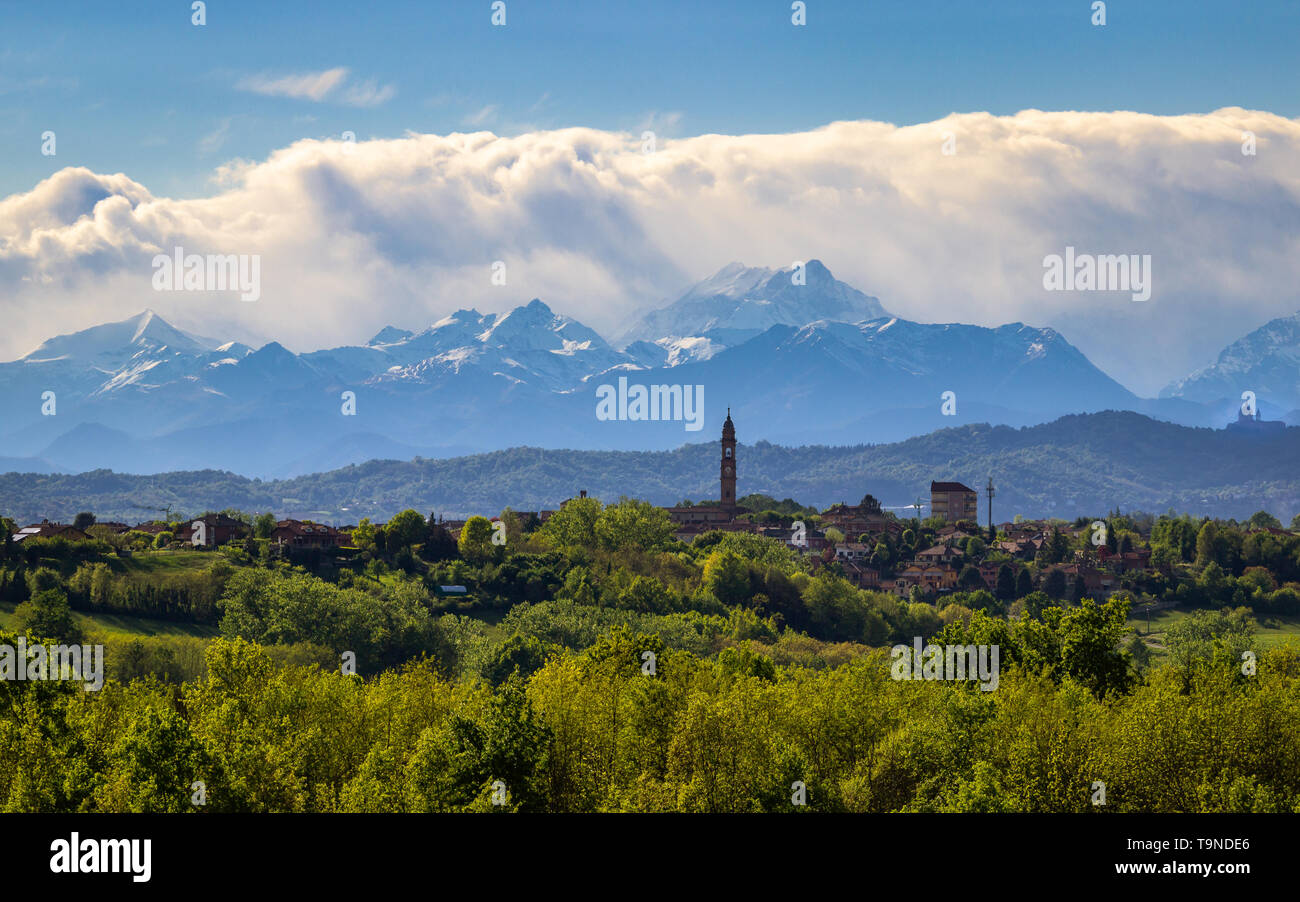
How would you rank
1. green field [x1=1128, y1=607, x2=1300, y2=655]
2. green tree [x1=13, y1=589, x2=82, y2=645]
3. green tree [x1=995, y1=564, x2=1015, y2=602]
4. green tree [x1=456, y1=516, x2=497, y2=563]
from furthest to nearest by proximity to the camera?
green tree [x1=995, y1=564, x2=1015, y2=602] → green tree [x1=456, y1=516, x2=497, y2=563] → green field [x1=1128, y1=607, x2=1300, y2=655] → green tree [x1=13, y1=589, x2=82, y2=645]

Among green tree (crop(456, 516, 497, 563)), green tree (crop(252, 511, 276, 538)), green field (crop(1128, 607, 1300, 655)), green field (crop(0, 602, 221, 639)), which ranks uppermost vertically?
green tree (crop(252, 511, 276, 538))

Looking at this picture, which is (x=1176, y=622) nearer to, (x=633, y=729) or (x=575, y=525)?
(x=575, y=525)

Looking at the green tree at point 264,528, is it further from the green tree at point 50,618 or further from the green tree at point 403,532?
the green tree at point 50,618

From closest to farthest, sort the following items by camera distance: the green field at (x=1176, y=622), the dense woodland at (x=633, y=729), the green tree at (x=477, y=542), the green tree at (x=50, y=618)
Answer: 1. the dense woodland at (x=633, y=729)
2. the green tree at (x=50, y=618)
3. the green field at (x=1176, y=622)
4. the green tree at (x=477, y=542)

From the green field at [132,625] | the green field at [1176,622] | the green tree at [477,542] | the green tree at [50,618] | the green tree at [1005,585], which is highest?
the green tree at [477,542]

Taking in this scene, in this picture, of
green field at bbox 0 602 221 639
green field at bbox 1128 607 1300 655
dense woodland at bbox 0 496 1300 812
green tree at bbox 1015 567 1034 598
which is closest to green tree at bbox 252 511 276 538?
green field at bbox 0 602 221 639

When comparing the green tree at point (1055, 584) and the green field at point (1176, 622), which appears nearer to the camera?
the green field at point (1176, 622)

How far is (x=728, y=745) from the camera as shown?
158 ft

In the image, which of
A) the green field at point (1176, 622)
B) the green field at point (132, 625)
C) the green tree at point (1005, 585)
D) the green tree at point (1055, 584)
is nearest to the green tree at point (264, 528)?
the green field at point (132, 625)

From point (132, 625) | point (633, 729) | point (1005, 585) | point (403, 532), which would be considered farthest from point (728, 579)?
point (633, 729)

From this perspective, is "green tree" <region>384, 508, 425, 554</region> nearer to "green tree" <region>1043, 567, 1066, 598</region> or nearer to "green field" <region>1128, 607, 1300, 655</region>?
"green field" <region>1128, 607, 1300, 655</region>

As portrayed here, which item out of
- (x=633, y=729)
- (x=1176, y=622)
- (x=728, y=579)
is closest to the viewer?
(x=633, y=729)
